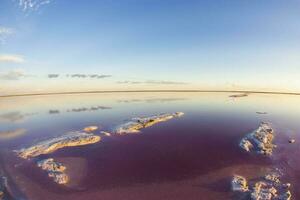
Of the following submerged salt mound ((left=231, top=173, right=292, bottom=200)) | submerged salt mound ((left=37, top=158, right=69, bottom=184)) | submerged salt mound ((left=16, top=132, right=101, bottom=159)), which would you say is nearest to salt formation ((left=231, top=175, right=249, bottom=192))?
submerged salt mound ((left=231, top=173, right=292, bottom=200))

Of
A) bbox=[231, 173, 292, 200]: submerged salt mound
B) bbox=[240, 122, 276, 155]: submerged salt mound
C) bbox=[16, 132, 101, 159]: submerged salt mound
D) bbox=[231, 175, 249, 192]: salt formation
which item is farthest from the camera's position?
bbox=[16, 132, 101, 159]: submerged salt mound

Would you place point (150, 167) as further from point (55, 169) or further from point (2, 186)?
point (2, 186)

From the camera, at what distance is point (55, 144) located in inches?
1053

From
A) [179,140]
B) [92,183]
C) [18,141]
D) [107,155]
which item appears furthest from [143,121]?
[92,183]

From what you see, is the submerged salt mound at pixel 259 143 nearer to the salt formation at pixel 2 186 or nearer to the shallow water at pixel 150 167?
the shallow water at pixel 150 167

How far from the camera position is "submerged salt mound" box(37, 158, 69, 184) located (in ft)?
58.9

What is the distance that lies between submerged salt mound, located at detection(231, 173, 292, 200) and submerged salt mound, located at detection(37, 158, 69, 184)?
14.5 meters

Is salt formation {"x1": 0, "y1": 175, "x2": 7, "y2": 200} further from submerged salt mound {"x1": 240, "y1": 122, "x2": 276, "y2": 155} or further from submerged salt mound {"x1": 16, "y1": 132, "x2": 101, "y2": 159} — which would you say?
submerged salt mound {"x1": 240, "y1": 122, "x2": 276, "y2": 155}

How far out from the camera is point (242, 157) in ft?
73.7

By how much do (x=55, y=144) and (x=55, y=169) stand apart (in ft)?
25.4

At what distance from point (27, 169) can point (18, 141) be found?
12.4 meters

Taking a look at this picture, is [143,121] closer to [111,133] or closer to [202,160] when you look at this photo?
[111,133]

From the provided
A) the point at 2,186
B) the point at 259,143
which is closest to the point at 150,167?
the point at 2,186

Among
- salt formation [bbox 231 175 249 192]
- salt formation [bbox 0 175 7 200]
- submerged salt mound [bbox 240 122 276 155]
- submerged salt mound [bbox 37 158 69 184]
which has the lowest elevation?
salt formation [bbox 0 175 7 200]
